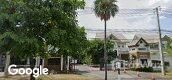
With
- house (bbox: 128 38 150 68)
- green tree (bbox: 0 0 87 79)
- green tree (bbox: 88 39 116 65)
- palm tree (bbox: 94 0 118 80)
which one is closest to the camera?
green tree (bbox: 0 0 87 79)

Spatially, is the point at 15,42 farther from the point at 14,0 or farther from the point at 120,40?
the point at 120,40

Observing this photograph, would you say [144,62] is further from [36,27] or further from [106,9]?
[36,27]

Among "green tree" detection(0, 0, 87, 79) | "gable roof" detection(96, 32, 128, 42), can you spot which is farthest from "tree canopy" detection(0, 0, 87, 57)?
"gable roof" detection(96, 32, 128, 42)

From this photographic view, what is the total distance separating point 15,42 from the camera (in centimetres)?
1920

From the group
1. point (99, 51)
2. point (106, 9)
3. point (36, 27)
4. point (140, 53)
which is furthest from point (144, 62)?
point (36, 27)

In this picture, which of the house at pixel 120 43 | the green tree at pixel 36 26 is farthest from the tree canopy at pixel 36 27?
the house at pixel 120 43

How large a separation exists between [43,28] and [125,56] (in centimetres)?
5948

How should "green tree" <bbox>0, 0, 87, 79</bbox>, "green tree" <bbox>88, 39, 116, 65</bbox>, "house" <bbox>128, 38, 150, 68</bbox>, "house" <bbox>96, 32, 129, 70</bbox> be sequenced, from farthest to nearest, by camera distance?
1. "house" <bbox>96, 32, 129, 70</bbox>
2. "house" <bbox>128, 38, 150, 68</bbox>
3. "green tree" <bbox>88, 39, 116, 65</bbox>
4. "green tree" <bbox>0, 0, 87, 79</bbox>

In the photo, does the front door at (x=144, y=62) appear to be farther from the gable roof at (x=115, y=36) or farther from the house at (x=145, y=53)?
the gable roof at (x=115, y=36)

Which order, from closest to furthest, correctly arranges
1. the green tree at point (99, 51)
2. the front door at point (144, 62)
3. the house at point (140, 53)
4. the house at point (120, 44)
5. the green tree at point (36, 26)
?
1. the green tree at point (36, 26)
2. the green tree at point (99, 51)
3. the front door at point (144, 62)
4. the house at point (140, 53)
5. the house at point (120, 44)

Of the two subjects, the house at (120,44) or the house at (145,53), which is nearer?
the house at (145,53)

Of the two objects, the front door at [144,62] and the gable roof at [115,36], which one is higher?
the gable roof at [115,36]

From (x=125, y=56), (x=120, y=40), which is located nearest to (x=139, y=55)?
(x=125, y=56)

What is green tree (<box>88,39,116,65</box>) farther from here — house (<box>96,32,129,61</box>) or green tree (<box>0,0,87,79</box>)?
green tree (<box>0,0,87,79</box>)
